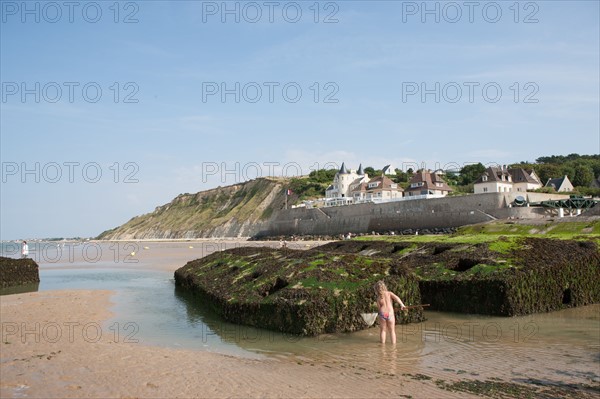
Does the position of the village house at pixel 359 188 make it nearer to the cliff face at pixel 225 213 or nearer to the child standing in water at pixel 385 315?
the cliff face at pixel 225 213

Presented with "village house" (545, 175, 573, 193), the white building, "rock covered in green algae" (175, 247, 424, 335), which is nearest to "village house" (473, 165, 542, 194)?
"village house" (545, 175, 573, 193)

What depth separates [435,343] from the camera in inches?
409

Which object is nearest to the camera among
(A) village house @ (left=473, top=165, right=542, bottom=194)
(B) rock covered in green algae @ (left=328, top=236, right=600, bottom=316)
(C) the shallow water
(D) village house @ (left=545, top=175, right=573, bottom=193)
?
(C) the shallow water

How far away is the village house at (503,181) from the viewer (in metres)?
79.8

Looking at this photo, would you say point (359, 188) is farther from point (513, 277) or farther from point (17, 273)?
point (513, 277)

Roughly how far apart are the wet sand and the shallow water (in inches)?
22.0

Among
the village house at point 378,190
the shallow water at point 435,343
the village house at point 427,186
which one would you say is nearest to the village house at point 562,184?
the village house at point 427,186

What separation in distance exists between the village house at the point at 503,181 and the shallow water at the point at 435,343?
68887 mm

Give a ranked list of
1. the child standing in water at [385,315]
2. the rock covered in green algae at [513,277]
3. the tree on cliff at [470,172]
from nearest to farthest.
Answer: the child standing in water at [385,315] → the rock covered in green algae at [513,277] → the tree on cliff at [470,172]

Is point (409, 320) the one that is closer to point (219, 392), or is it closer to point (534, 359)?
point (534, 359)

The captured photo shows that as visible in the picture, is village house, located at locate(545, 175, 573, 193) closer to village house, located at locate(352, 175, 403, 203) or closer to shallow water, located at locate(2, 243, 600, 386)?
village house, located at locate(352, 175, 403, 203)

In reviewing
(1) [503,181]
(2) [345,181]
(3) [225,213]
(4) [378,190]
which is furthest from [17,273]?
(3) [225,213]

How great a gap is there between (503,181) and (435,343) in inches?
3028

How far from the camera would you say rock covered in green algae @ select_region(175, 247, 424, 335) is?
11.3 m
